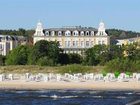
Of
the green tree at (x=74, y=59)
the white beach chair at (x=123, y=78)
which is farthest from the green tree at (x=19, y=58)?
the white beach chair at (x=123, y=78)

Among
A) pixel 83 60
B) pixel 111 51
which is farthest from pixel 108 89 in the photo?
pixel 111 51

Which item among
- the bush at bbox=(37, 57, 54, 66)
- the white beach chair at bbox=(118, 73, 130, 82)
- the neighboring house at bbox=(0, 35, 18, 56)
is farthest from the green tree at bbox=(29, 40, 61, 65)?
the neighboring house at bbox=(0, 35, 18, 56)

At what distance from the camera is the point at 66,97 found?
42906 mm

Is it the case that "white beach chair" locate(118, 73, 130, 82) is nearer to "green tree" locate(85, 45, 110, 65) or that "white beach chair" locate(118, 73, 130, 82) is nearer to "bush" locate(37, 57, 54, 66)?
"bush" locate(37, 57, 54, 66)

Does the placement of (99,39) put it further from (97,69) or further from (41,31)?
(97,69)

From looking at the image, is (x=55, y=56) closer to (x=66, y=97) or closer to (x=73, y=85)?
(x=73, y=85)

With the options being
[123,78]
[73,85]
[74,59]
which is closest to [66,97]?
[73,85]

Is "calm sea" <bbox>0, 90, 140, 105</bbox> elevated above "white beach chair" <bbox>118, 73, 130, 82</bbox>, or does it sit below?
below

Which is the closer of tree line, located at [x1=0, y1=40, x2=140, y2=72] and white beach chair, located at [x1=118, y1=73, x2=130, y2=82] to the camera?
white beach chair, located at [x1=118, y1=73, x2=130, y2=82]

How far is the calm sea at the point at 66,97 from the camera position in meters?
38.4

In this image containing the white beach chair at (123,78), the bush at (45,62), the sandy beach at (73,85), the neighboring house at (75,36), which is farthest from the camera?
the neighboring house at (75,36)

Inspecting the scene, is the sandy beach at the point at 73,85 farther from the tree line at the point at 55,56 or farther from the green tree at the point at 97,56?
the green tree at the point at 97,56

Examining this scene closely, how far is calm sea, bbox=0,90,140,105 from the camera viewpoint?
126 ft

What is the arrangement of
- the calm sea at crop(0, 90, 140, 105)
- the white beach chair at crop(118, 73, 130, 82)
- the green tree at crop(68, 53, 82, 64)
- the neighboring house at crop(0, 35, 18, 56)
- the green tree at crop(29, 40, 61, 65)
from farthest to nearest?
the neighboring house at crop(0, 35, 18, 56), the green tree at crop(68, 53, 82, 64), the green tree at crop(29, 40, 61, 65), the white beach chair at crop(118, 73, 130, 82), the calm sea at crop(0, 90, 140, 105)
